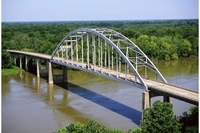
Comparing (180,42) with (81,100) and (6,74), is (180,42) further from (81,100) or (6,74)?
(81,100)

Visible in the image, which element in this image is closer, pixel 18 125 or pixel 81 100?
pixel 18 125

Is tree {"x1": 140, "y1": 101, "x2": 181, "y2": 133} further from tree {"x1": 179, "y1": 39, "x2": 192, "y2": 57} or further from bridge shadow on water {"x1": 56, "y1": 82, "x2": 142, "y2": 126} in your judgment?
tree {"x1": 179, "y1": 39, "x2": 192, "y2": 57}

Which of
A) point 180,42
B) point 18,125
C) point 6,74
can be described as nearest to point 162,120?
point 18,125

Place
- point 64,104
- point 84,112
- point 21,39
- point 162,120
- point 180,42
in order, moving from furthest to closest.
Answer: point 21,39 < point 180,42 < point 64,104 < point 84,112 < point 162,120

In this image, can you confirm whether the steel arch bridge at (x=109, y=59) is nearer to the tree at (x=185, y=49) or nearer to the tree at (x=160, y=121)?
the tree at (x=160, y=121)

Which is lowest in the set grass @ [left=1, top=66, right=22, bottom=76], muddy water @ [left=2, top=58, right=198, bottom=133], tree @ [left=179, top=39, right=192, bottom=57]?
muddy water @ [left=2, top=58, right=198, bottom=133]

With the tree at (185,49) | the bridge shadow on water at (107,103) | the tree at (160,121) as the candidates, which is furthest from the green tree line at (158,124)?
the tree at (185,49)

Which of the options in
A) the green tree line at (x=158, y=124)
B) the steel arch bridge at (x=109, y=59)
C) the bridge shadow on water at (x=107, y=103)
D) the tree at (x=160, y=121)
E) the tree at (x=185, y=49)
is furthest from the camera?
the tree at (x=185, y=49)

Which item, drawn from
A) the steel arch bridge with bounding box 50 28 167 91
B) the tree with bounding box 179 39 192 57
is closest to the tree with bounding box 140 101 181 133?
the steel arch bridge with bounding box 50 28 167 91
